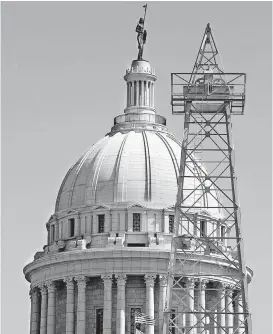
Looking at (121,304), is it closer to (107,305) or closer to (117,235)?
(107,305)

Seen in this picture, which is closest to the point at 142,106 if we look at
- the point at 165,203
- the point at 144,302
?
the point at 165,203

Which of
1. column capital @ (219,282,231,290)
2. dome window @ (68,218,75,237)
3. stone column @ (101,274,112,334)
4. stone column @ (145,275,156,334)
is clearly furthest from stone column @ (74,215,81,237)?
column capital @ (219,282,231,290)

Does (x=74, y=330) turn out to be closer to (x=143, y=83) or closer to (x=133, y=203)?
(x=133, y=203)

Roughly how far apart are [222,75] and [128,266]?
3486 centimetres

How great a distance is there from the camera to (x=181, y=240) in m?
144

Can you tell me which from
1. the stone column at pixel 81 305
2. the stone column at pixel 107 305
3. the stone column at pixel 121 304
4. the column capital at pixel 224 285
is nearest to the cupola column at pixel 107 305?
the stone column at pixel 107 305

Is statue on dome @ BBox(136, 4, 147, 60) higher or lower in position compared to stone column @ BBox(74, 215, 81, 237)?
higher

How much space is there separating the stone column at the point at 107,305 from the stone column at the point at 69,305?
3.52 meters

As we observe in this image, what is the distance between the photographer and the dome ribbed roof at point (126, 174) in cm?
14825

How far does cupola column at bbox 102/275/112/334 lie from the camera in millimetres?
142750

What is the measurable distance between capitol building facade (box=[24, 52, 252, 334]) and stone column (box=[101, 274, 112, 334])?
0.31 feet

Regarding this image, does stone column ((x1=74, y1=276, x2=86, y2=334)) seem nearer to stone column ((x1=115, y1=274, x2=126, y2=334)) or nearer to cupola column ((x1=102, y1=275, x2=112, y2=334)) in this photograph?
cupola column ((x1=102, y1=275, x2=112, y2=334))

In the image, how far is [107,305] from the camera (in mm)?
143125

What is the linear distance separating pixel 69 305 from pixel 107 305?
4085 millimetres
